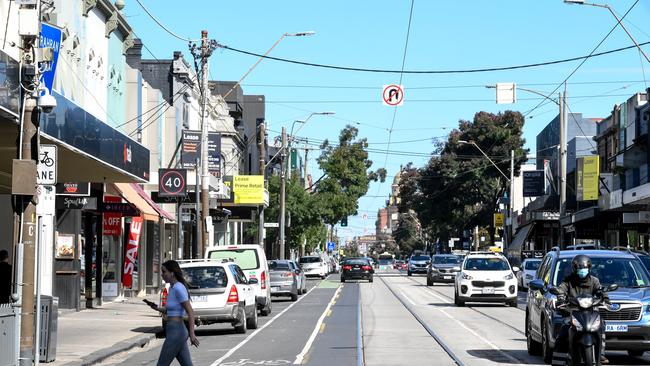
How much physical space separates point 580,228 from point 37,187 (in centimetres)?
5158

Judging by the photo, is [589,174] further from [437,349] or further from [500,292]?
[437,349]

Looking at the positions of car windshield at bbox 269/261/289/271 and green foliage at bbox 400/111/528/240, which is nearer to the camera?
car windshield at bbox 269/261/289/271

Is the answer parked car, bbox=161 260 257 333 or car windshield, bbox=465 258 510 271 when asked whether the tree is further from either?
parked car, bbox=161 260 257 333

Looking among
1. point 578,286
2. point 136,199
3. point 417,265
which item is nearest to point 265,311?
point 136,199

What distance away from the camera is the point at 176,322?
12945 millimetres

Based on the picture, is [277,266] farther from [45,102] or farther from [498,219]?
[498,219]

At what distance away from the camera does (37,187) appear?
16656 mm

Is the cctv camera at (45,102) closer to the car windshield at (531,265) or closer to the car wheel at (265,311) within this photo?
the car wheel at (265,311)

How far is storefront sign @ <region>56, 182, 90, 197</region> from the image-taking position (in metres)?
30.5

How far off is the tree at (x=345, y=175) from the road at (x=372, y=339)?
169 feet

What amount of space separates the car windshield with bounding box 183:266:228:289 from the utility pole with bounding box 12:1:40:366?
26.6 ft

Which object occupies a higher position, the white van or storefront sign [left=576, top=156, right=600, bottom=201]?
storefront sign [left=576, top=156, right=600, bottom=201]

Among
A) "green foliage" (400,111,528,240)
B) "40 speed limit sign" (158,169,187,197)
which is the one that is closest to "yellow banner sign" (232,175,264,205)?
"40 speed limit sign" (158,169,187,197)

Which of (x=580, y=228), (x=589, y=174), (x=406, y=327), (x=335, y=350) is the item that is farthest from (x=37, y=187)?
(x=580, y=228)
